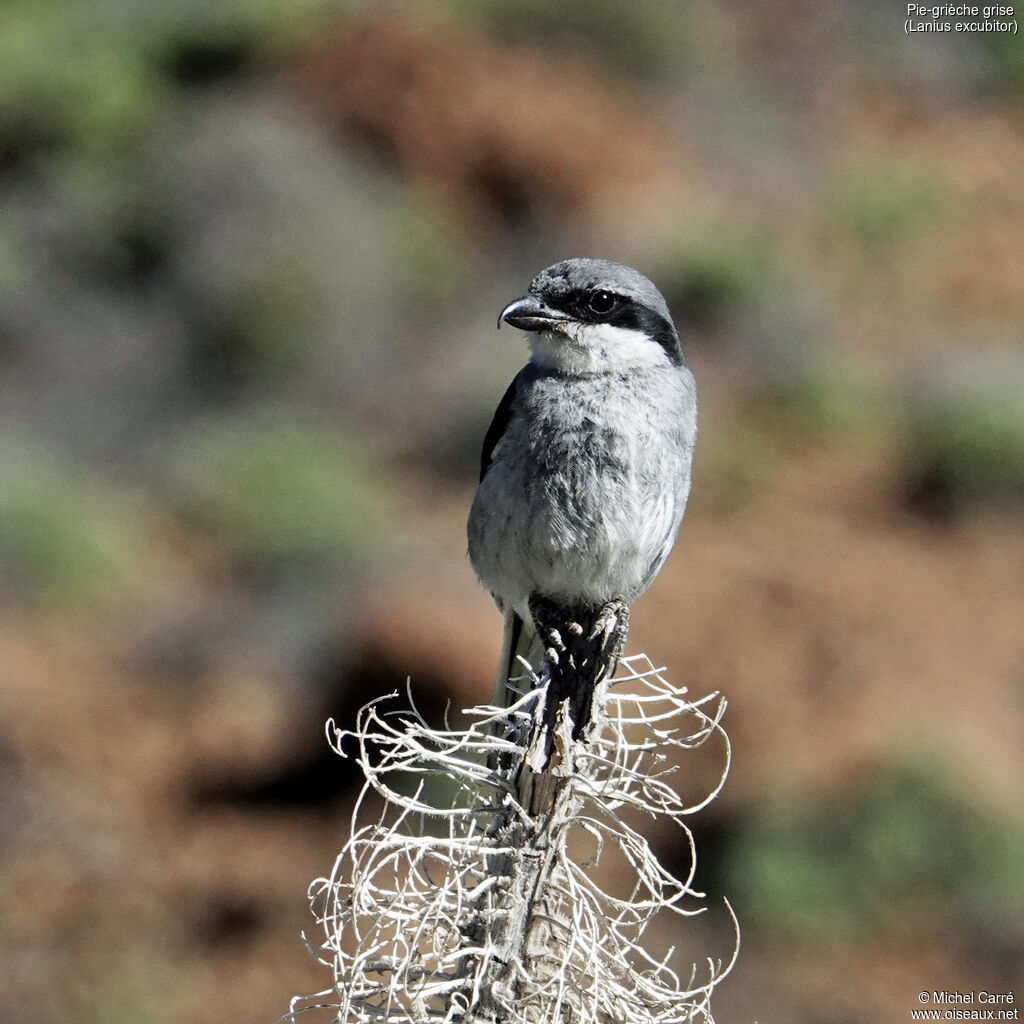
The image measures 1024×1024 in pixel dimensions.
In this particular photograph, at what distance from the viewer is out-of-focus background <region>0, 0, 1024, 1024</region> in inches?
446

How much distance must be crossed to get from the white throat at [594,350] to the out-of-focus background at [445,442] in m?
7.36

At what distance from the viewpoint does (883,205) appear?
65.4ft

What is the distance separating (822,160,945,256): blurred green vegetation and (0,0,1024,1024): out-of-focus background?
0.24ft

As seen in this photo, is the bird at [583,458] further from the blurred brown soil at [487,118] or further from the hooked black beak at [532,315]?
the blurred brown soil at [487,118]

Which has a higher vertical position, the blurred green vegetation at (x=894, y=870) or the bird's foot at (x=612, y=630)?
the blurred green vegetation at (x=894, y=870)

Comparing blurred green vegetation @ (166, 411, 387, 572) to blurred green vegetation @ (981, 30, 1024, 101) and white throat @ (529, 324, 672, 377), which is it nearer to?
white throat @ (529, 324, 672, 377)

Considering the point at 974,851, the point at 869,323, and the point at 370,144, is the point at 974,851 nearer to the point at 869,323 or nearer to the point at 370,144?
the point at 869,323

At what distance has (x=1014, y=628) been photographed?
13977 millimetres

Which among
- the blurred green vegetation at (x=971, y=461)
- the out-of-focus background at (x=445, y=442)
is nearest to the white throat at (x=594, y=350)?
the out-of-focus background at (x=445, y=442)

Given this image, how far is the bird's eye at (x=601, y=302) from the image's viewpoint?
4656 millimetres

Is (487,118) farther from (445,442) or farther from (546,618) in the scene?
(546,618)

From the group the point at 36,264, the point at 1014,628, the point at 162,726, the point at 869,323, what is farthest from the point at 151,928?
the point at 869,323

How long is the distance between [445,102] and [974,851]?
13.5 metres

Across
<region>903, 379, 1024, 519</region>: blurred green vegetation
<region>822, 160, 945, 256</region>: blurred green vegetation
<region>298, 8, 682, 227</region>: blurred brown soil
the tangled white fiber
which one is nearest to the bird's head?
the tangled white fiber
